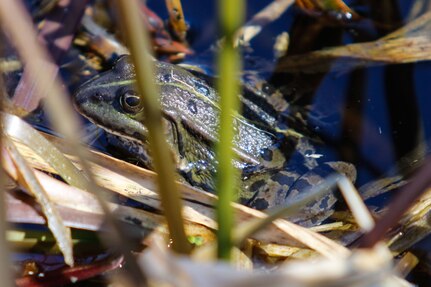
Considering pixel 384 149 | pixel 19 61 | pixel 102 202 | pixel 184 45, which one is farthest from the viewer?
pixel 184 45

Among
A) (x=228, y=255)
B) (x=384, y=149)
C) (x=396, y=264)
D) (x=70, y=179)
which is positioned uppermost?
(x=384, y=149)

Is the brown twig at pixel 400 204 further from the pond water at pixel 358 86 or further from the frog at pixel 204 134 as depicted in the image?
the frog at pixel 204 134

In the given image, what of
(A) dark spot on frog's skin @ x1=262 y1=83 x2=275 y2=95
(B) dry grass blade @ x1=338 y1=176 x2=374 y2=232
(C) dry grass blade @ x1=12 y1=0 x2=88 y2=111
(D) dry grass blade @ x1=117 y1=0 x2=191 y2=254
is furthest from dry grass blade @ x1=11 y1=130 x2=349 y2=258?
(A) dark spot on frog's skin @ x1=262 y1=83 x2=275 y2=95

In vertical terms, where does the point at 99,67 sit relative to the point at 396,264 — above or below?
above

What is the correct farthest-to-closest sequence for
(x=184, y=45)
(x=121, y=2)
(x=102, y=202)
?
(x=184, y=45), (x=102, y=202), (x=121, y=2)

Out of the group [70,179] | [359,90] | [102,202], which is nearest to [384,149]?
[359,90]

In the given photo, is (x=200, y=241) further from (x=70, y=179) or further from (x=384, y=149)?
(x=384, y=149)

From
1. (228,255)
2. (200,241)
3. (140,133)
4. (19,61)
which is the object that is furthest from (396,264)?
(19,61)

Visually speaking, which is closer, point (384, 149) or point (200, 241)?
point (200, 241)
